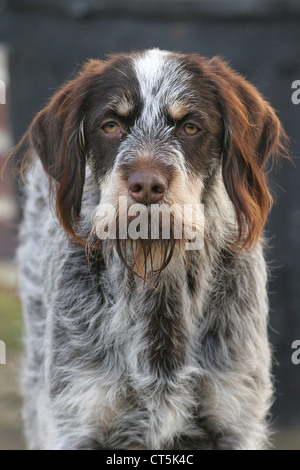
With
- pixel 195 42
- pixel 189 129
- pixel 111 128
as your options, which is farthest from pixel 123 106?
pixel 195 42

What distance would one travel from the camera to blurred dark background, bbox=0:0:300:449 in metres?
4.84

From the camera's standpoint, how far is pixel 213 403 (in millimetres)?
3383

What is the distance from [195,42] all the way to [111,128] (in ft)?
6.73

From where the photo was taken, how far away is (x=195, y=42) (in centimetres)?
488

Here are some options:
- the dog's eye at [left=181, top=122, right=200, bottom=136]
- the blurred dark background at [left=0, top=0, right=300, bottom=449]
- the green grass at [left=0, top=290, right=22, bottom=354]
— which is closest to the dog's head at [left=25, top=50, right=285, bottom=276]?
the dog's eye at [left=181, top=122, right=200, bottom=136]

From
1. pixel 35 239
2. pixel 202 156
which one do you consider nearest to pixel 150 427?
pixel 202 156

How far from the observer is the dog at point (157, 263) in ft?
9.66

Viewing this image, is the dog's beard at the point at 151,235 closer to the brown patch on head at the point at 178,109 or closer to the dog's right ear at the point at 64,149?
the dog's right ear at the point at 64,149

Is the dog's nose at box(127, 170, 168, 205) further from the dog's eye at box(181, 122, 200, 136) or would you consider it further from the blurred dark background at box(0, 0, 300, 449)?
the blurred dark background at box(0, 0, 300, 449)

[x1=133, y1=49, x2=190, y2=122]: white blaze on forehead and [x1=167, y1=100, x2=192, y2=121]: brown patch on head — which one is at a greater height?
[x1=133, y1=49, x2=190, y2=122]: white blaze on forehead

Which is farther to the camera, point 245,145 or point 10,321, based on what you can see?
point 10,321

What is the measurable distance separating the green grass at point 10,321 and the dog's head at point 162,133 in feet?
11.5

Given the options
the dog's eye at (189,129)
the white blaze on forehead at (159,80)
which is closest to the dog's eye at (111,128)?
the white blaze on forehead at (159,80)

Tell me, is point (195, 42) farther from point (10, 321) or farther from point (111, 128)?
point (10, 321)
